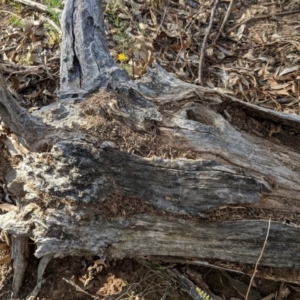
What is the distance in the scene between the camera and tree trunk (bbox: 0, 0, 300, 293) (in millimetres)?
2070

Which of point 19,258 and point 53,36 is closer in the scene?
point 19,258

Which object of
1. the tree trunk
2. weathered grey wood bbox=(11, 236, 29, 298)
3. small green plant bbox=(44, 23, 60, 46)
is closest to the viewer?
the tree trunk

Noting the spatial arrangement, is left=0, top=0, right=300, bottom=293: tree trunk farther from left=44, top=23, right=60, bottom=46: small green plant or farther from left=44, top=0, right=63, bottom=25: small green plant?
left=44, top=0, right=63, bottom=25: small green plant

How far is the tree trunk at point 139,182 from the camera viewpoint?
6.79 ft

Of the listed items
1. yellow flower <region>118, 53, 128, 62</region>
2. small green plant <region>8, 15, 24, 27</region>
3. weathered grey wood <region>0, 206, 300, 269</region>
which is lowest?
weathered grey wood <region>0, 206, 300, 269</region>

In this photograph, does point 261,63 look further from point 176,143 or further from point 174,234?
point 174,234

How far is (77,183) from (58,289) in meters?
0.85

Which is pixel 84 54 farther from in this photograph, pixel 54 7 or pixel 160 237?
pixel 54 7

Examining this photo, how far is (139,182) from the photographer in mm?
2102

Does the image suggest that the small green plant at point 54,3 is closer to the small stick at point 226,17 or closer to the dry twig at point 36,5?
the dry twig at point 36,5

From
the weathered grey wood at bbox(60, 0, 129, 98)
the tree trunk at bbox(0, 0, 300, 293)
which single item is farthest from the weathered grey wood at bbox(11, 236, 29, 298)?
the weathered grey wood at bbox(60, 0, 129, 98)

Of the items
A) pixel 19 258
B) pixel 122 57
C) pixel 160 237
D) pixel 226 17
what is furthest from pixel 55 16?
pixel 160 237

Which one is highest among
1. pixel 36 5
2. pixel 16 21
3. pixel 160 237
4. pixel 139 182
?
pixel 36 5

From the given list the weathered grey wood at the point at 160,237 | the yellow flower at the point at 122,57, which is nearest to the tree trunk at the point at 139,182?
the weathered grey wood at the point at 160,237
